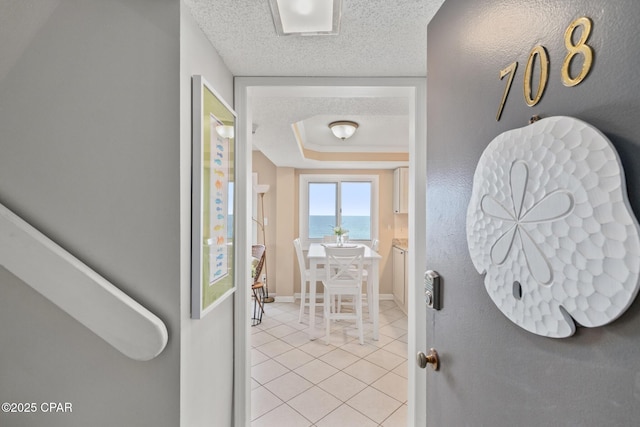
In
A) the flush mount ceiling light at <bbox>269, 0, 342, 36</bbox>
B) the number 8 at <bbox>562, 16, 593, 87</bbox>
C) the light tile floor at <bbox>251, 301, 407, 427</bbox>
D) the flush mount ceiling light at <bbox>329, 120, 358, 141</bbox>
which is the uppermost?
the flush mount ceiling light at <bbox>329, 120, 358, 141</bbox>

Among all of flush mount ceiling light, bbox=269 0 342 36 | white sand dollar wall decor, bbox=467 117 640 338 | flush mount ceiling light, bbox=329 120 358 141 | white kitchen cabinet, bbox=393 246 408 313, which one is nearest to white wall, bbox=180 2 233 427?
flush mount ceiling light, bbox=269 0 342 36

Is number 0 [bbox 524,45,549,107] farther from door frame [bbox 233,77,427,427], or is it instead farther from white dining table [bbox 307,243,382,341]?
white dining table [bbox 307,243,382,341]

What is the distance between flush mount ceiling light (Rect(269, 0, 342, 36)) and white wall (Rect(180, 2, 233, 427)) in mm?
347

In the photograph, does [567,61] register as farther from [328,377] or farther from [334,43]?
[328,377]

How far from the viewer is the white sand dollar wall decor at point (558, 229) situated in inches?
15.9

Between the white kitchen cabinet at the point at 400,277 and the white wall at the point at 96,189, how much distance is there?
364 centimetres

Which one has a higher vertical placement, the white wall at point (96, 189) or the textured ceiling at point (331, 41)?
the textured ceiling at point (331, 41)

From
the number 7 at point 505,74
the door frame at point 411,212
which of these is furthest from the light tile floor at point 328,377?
the number 7 at point 505,74

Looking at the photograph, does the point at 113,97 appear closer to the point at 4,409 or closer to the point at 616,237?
the point at 4,409

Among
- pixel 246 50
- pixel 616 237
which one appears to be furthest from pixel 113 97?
pixel 616 237

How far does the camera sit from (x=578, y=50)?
0.46m

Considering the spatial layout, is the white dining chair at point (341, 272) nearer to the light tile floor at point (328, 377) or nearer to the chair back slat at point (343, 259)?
the chair back slat at point (343, 259)

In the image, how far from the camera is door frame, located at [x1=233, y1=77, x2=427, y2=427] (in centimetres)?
159

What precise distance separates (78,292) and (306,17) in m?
1.27
